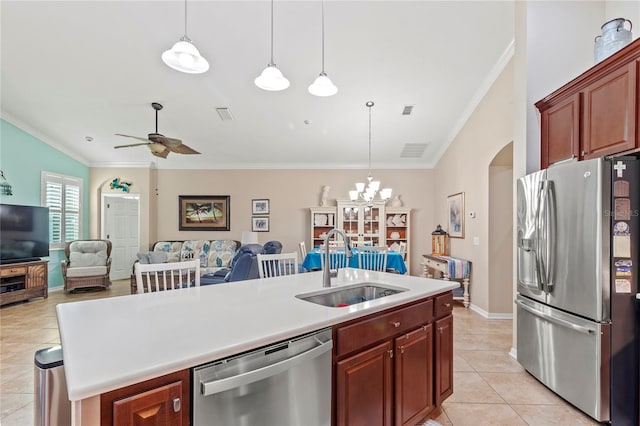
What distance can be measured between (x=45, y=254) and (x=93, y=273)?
83cm

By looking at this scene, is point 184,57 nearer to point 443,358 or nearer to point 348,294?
point 348,294

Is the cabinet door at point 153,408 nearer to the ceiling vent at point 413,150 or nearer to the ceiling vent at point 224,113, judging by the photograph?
the ceiling vent at point 224,113

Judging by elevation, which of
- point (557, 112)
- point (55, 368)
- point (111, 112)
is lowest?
point (55, 368)

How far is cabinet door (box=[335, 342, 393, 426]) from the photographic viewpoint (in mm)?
1439

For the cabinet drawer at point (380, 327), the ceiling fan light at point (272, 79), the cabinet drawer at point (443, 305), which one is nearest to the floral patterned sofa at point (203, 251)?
the ceiling fan light at point (272, 79)

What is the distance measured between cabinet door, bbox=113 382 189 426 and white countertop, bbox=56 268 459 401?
0.06 meters

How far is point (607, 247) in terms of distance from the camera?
208cm

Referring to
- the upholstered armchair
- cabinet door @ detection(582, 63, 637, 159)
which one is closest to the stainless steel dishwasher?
cabinet door @ detection(582, 63, 637, 159)

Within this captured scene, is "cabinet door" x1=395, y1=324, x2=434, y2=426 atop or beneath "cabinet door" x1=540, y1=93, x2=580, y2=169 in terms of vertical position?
beneath

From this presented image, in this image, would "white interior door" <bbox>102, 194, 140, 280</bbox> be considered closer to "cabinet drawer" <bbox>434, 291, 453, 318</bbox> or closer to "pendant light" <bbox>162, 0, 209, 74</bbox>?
"pendant light" <bbox>162, 0, 209, 74</bbox>

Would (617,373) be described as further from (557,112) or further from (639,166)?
(557,112)

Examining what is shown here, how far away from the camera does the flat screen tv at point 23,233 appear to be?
5129 mm

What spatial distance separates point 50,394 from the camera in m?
1.03

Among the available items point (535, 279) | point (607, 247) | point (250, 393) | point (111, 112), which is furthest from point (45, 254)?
point (607, 247)
